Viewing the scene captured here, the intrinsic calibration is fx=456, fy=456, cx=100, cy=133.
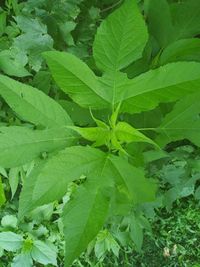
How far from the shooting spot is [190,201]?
6.70 ft

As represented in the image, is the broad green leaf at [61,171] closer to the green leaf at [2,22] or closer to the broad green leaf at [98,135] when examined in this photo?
the broad green leaf at [98,135]

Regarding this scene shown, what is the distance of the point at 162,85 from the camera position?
775 millimetres

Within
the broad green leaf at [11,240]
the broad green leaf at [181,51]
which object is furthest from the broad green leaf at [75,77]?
the broad green leaf at [11,240]

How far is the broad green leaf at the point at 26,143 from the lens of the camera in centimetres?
85

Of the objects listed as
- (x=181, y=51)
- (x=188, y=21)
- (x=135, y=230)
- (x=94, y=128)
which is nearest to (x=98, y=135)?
(x=94, y=128)

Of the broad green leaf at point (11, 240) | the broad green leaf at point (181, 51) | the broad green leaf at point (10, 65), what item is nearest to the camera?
the broad green leaf at point (181, 51)

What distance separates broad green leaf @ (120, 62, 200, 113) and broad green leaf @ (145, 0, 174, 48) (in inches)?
12.7

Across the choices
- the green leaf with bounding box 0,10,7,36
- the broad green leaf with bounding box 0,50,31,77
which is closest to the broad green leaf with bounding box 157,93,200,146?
the broad green leaf with bounding box 0,50,31,77

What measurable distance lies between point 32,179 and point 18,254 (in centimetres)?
105

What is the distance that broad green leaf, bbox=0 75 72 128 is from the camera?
878mm

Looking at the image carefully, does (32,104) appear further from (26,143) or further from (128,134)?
(128,134)

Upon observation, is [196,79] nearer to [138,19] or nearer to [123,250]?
[138,19]

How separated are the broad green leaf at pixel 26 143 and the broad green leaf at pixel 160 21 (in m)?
0.37

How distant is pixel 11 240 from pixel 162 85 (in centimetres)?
122
